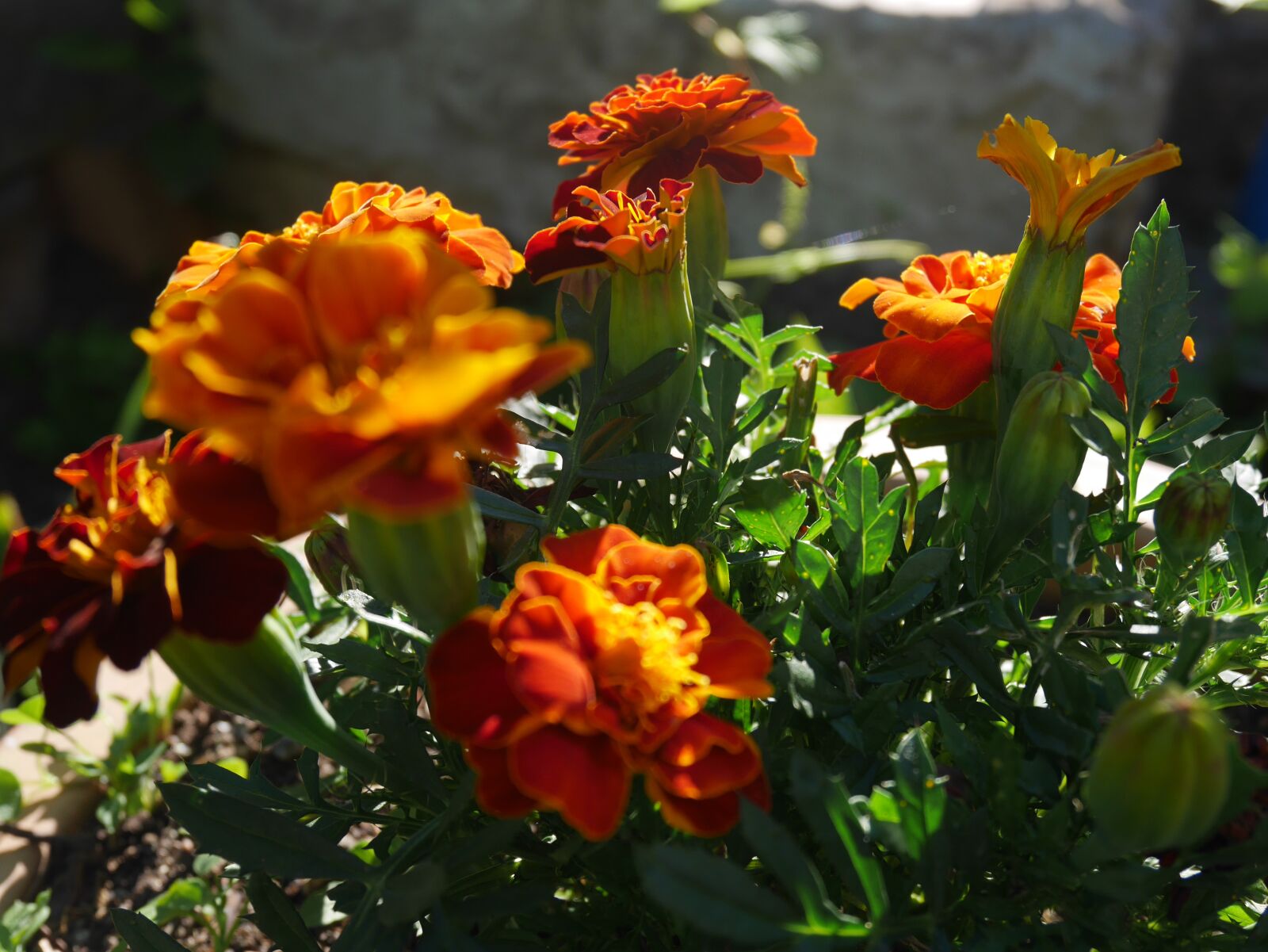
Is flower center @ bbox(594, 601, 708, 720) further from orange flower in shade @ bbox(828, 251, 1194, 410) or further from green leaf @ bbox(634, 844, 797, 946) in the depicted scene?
orange flower in shade @ bbox(828, 251, 1194, 410)

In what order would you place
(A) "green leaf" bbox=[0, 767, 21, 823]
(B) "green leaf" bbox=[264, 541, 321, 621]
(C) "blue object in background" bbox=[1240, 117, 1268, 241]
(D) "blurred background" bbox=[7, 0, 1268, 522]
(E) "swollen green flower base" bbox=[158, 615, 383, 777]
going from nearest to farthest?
(E) "swollen green flower base" bbox=[158, 615, 383, 777] → (B) "green leaf" bbox=[264, 541, 321, 621] → (A) "green leaf" bbox=[0, 767, 21, 823] → (D) "blurred background" bbox=[7, 0, 1268, 522] → (C) "blue object in background" bbox=[1240, 117, 1268, 241]

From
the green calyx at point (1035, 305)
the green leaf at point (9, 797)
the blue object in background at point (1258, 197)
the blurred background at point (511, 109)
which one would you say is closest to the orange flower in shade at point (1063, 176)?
the green calyx at point (1035, 305)

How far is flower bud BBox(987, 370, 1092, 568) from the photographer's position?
484mm

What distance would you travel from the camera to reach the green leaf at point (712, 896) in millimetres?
381

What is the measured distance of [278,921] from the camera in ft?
1.75

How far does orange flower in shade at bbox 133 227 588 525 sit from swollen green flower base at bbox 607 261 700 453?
167mm

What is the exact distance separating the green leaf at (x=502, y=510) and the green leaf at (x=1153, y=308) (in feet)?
0.95

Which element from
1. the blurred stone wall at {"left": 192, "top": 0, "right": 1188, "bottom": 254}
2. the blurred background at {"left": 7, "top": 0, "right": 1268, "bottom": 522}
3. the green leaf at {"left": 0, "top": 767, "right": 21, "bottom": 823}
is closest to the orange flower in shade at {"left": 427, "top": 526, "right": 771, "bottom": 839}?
the green leaf at {"left": 0, "top": 767, "right": 21, "bottom": 823}

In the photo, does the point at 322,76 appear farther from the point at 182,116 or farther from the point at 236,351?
the point at 236,351

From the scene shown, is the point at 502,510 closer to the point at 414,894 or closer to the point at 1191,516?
the point at 414,894

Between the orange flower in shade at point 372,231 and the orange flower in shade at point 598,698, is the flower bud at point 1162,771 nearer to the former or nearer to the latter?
the orange flower in shade at point 598,698

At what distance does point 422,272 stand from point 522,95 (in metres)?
Result: 1.87

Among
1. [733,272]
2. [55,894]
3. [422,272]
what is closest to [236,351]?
[422,272]

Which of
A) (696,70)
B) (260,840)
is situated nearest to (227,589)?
(260,840)
